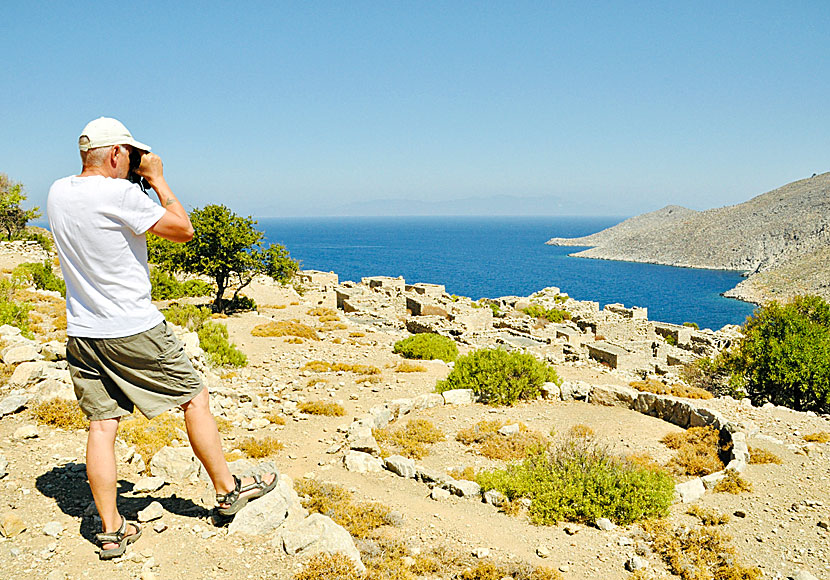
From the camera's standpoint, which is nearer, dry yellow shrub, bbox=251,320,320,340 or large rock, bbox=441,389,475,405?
large rock, bbox=441,389,475,405

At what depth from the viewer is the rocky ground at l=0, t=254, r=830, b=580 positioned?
388 centimetres

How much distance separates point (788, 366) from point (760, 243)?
127 m

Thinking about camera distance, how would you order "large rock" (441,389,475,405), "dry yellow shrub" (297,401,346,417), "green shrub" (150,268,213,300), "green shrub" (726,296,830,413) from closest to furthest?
"dry yellow shrub" (297,401,346,417) < "large rock" (441,389,475,405) < "green shrub" (726,296,830,413) < "green shrub" (150,268,213,300)

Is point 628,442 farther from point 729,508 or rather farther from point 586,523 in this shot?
point 586,523

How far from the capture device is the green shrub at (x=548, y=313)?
39688 millimetres

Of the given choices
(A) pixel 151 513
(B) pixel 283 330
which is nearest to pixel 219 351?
(B) pixel 283 330

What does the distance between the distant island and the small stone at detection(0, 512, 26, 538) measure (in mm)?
90214

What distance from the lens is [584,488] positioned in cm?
691

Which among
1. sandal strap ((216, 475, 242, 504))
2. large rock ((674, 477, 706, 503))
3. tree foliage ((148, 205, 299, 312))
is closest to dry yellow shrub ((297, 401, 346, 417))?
large rock ((674, 477, 706, 503))

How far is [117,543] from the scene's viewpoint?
3664 mm

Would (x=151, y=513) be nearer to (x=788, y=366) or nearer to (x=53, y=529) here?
(x=53, y=529)

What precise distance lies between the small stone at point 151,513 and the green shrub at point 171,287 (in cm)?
2647

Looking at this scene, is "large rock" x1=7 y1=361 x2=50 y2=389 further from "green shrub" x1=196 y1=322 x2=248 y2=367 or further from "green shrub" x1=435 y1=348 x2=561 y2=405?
"green shrub" x1=435 y1=348 x2=561 y2=405

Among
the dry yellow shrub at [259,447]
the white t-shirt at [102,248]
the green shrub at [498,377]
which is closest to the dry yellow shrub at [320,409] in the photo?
the dry yellow shrub at [259,447]
